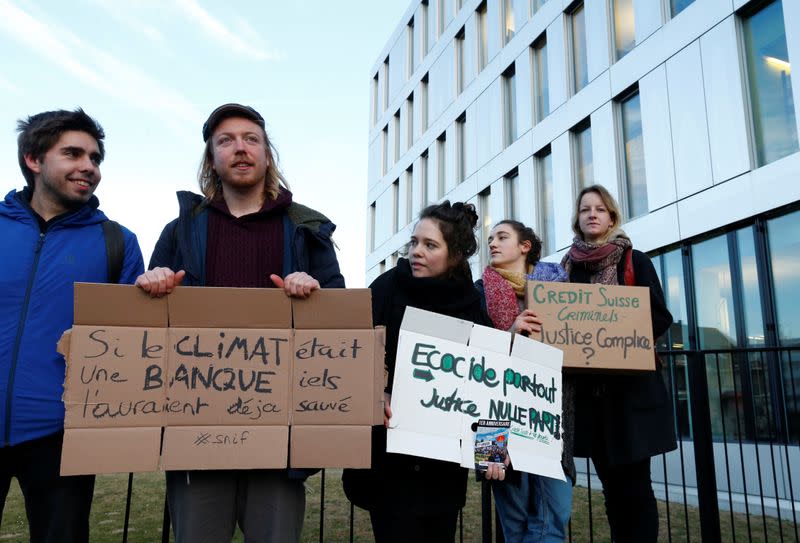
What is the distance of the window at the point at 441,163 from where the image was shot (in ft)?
61.2

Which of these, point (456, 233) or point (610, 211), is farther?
point (610, 211)

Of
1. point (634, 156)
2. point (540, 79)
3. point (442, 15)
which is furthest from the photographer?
point (442, 15)

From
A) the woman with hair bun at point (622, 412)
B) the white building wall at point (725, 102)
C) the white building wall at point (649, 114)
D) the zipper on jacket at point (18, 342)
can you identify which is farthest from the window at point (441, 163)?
the zipper on jacket at point (18, 342)

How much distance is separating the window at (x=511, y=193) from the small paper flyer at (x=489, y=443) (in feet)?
40.4

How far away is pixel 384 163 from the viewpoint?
2434 cm

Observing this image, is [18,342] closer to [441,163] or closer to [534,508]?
[534,508]

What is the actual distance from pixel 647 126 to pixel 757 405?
4734 millimetres

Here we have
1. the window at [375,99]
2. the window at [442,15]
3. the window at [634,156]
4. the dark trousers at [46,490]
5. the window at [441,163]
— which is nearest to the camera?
the dark trousers at [46,490]

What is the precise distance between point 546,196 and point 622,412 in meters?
10.7

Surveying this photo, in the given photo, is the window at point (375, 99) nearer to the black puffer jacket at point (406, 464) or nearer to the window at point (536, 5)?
the window at point (536, 5)

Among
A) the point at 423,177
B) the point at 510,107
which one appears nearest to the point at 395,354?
the point at 510,107

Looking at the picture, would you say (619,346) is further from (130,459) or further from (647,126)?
(647,126)

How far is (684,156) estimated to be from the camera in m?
9.38

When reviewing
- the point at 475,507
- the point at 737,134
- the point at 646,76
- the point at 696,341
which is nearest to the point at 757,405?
the point at 696,341
